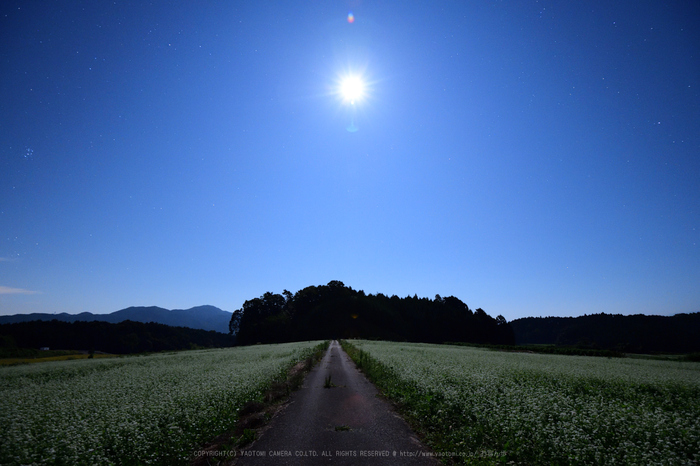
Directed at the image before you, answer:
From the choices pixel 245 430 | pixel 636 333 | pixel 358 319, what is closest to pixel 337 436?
pixel 245 430

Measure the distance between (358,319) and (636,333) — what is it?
110811mm

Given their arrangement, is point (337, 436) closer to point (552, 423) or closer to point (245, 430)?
point (245, 430)

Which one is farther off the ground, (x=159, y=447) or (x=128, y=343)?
(x=159, y=447)

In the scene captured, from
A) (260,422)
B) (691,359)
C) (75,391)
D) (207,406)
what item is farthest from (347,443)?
(691,359)

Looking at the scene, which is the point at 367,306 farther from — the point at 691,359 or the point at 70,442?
the point at 70,442

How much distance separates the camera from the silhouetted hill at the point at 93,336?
94.2 meters

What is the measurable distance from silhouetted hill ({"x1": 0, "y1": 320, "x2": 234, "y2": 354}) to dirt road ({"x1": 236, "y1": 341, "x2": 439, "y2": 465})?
383ft

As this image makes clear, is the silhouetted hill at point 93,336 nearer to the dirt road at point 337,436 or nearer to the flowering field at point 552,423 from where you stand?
Result: the dirt road at point 337,436

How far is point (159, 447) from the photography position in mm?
7945

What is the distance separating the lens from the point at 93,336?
110 metres

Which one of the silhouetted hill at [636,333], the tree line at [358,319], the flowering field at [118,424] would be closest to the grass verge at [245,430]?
the flowering field at [118,424]

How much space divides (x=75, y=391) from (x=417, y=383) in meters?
18.9

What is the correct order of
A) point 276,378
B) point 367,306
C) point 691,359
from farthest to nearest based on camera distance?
point 367,306
point 691,359
point 276,378

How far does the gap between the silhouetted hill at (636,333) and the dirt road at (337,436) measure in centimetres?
8960
